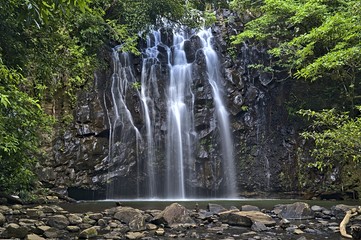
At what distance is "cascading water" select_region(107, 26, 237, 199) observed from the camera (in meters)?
15.8

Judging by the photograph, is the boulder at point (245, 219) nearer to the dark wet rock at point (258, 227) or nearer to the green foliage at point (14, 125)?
the dark wet rock at point (258, 227)

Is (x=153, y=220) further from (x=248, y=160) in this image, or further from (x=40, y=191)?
(x=248, y=160)

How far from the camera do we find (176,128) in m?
17.1

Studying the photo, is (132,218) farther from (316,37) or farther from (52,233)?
(316,37)

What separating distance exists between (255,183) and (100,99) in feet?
28.5

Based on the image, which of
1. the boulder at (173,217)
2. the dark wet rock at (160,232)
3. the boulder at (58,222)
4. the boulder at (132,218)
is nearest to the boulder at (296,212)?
the boulder at (173,217)

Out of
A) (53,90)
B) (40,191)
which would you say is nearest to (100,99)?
(53,90)

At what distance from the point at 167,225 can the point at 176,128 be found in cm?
959

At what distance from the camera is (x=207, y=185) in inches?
640

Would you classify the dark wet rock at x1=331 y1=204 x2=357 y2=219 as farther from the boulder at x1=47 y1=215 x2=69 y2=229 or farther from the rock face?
the boulder at x1=47 y1=215 x2=69 y2=229

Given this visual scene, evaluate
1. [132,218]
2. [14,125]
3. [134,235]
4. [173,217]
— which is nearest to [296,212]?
[173,217]

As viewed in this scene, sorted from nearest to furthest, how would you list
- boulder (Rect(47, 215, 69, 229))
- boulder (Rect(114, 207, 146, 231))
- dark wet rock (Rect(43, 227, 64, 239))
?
dark wet rock (Rect(43, 227, 64, 239)), boulder (Rect(47, 215, 69, 229)), boulder (Rect(114, 207, 146, 231))

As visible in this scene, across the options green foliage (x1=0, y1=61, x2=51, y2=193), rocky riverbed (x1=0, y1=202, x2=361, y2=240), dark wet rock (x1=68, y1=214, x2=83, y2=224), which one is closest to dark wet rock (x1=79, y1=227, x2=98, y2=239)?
rocky riverbed (x1=0, y1=202, x2=361, y2=240)

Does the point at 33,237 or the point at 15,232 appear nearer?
the point at 33,237
